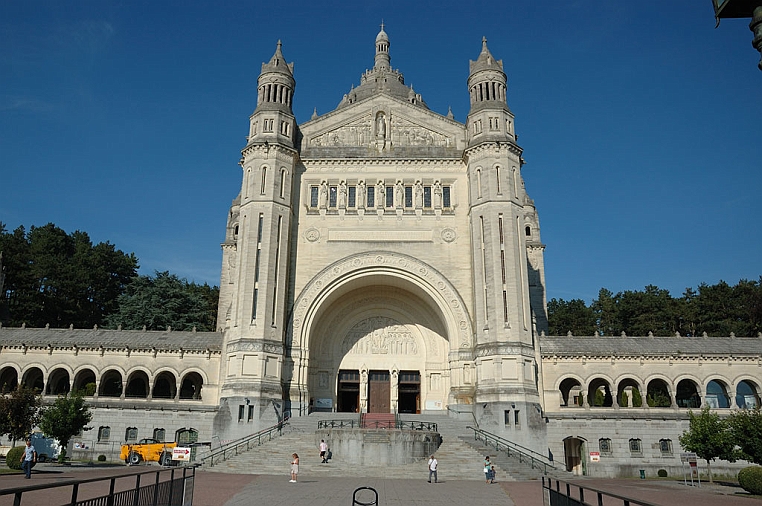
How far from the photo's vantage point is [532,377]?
32469mm

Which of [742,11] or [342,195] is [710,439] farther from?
[742,11]

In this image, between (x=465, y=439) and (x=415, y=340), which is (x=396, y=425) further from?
(x=415, y=340)

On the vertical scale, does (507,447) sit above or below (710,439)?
below

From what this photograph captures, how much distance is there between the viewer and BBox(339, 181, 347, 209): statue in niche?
3797 centimetres

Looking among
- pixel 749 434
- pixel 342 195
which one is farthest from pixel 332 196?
pixel 749 434

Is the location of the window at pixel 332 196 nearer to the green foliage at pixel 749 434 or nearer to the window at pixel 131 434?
the window at pixel 131 434

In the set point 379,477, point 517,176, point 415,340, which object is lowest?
point 379,477

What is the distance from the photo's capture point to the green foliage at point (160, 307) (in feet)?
178

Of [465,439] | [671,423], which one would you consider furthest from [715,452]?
[465,439]

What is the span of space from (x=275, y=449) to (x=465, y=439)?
933 centimetres

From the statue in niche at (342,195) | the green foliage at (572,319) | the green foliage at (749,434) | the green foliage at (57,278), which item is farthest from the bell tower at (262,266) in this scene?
the green foliage at (572,319)

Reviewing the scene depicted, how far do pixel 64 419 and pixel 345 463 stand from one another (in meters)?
13.2

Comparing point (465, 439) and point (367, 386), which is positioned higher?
point (367, 386)

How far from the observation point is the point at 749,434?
24641 millimetres
